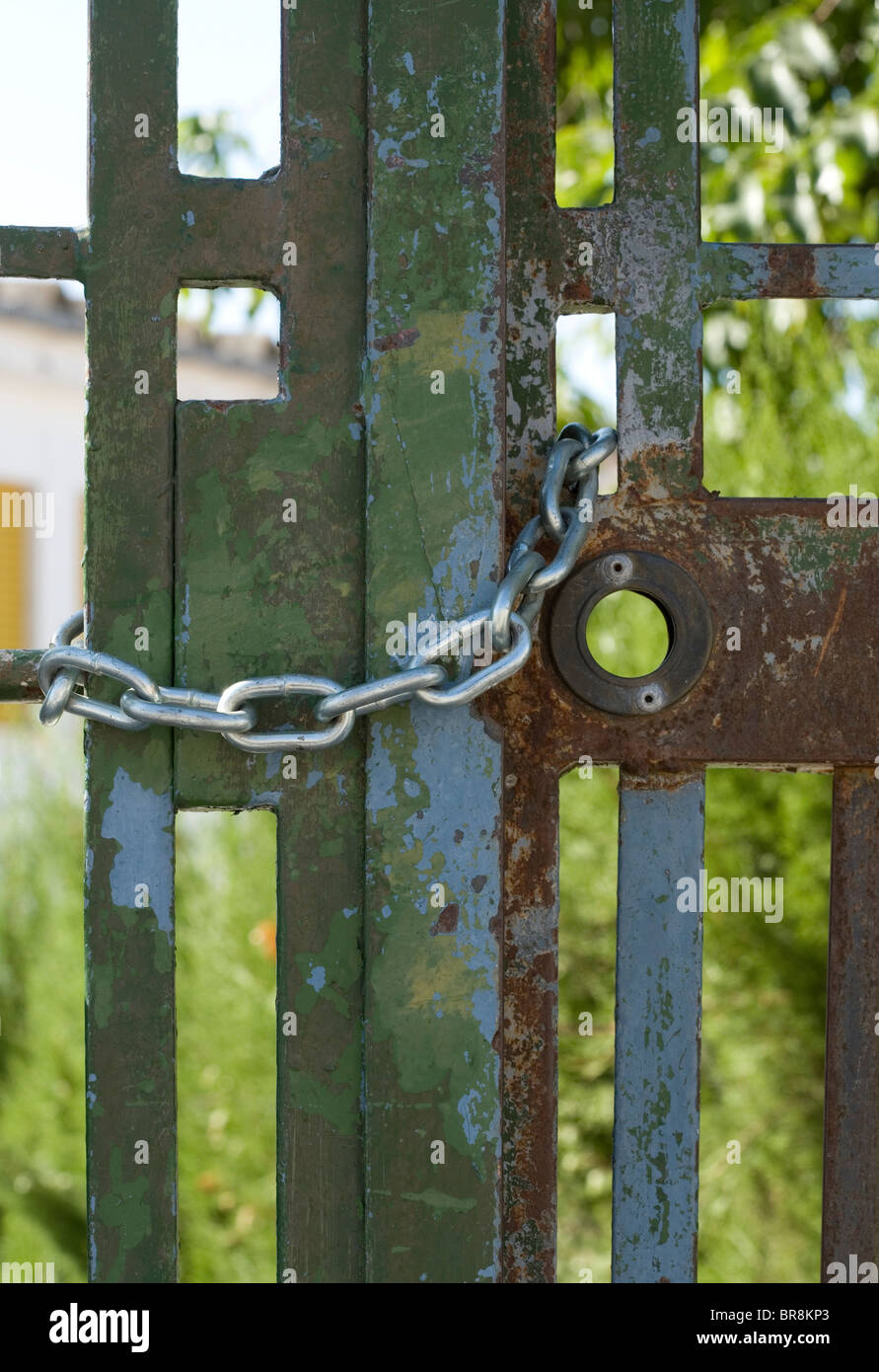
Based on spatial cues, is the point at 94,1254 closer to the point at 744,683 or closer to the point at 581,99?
the point at 744,683

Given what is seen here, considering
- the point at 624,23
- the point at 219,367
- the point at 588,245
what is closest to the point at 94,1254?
the point at 588,245

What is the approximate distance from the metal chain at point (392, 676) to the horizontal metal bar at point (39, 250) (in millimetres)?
227

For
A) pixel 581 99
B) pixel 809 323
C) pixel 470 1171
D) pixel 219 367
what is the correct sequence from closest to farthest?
pixel 470 1171, pixel 809 323, pixel 581 99, pixel 219 367

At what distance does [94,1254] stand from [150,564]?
16.9 inches

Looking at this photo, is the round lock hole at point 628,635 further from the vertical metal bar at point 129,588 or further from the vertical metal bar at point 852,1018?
the vertical metal bar at point 129,588

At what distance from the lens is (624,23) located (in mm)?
837

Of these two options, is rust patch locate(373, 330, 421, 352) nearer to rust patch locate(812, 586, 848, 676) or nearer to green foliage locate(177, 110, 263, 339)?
rust patch locate(812, 586, 848, 676)

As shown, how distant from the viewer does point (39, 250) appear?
80 cm

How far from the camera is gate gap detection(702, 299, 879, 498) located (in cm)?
239

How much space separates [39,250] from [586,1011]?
83.5 inches

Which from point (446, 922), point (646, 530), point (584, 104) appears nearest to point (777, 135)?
point (584, 104)

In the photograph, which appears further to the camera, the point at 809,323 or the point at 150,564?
the point at 809,323

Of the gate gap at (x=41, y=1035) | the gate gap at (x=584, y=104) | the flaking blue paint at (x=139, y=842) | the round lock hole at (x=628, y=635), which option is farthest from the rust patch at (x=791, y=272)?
the gate gap at (x=41, y=1035)

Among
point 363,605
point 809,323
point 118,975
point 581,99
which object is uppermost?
point 581,99
